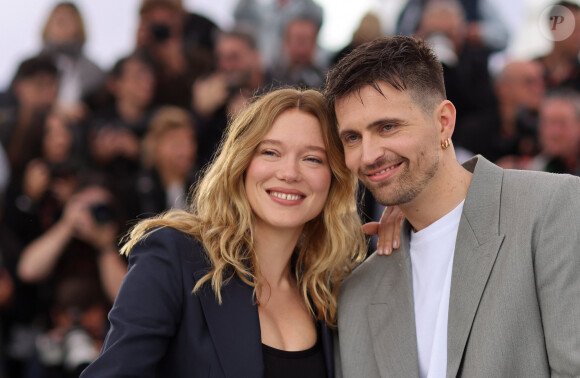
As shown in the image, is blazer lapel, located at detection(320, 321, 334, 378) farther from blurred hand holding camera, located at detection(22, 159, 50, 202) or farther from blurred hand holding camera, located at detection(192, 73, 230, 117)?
blurred hand holding camera, located at detection(22, 159, 50, 202)

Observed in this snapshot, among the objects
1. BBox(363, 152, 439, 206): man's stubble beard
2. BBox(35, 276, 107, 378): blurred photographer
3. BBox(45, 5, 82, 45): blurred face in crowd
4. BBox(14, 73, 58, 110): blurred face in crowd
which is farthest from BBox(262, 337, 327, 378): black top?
BBox(45, 5, 82, 45): blurred face in crowd

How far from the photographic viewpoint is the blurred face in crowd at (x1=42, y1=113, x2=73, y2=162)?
503cm

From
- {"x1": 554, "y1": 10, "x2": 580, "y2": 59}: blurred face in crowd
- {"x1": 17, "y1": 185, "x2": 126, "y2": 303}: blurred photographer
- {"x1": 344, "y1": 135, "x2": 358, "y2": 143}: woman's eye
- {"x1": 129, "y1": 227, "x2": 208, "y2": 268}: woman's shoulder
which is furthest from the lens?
{"x1": 17, "y1": 185, "x2": 126, "y2": 303}: blurred photographer

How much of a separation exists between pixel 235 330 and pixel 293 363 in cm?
27

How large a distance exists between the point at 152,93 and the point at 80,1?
0.99 meters

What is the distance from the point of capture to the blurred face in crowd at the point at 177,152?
490 centimetres

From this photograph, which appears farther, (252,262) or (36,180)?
(36,180)

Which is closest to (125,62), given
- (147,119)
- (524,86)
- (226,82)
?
(147,119)

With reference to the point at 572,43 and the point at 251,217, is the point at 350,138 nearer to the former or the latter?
the point at 251,217

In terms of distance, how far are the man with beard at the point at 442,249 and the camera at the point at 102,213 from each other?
2.66 metres

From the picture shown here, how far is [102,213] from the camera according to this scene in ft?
15.8

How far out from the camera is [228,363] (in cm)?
221

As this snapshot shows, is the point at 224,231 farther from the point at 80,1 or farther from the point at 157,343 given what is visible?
the point at 80,1

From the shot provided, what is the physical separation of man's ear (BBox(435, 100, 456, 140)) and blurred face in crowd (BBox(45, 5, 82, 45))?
12.3 ft
